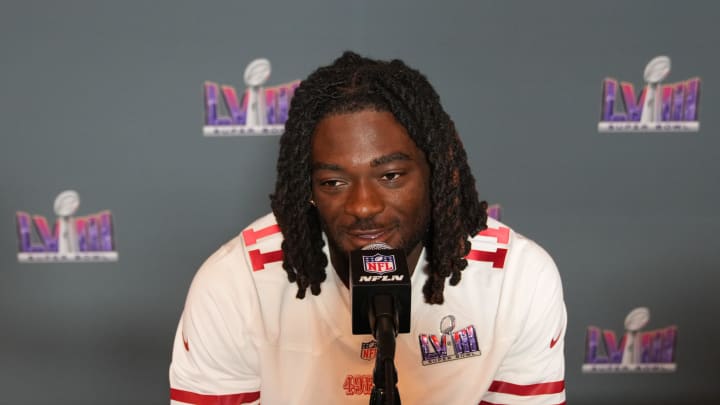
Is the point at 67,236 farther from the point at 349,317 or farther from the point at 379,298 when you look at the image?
the point at 379,298

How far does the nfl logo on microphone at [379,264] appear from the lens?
0.74 m

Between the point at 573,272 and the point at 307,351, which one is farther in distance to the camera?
the point at 573,272

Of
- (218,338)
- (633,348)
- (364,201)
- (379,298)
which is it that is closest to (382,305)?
(379,298)

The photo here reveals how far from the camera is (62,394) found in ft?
6.79

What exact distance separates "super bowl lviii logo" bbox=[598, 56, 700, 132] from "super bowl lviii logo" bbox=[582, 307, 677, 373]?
55 cm

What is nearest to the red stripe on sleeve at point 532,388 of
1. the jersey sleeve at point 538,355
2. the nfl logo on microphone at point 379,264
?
the jersey sleeve at point 538,355

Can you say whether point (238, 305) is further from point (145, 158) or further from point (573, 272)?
point (573, 272)

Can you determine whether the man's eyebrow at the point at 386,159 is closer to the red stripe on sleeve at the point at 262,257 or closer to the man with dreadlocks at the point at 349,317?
the man with dreadlocks at the point at 349,317

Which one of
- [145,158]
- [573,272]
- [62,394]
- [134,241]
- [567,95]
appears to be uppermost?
[567,95]

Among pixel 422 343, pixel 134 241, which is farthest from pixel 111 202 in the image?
pixel 422 343

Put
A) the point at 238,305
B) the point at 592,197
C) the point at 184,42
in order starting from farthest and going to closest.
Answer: the point at 592,197 → the point at 184,42 → the point at 238,305

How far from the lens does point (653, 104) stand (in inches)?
72.8

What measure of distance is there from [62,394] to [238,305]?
1.19 m

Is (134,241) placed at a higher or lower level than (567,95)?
lower
